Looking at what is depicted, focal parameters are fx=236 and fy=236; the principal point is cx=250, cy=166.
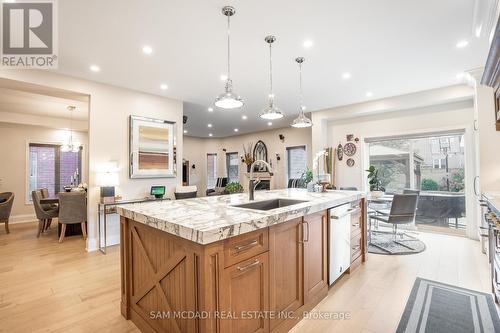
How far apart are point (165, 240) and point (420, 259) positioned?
3669mm

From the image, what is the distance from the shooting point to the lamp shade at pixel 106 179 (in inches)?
159

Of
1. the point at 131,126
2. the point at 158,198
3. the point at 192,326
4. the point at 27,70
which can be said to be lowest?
the point at 192,326

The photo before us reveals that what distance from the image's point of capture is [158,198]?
181 inches

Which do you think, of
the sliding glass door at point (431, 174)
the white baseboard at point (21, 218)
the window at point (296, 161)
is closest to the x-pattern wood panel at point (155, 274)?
the sliding glass door at point (431, 174)

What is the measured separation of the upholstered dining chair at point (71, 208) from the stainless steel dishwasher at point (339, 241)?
444cm

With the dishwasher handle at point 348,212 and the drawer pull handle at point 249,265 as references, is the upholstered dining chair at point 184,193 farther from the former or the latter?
the drawer pull handle at point 249,265

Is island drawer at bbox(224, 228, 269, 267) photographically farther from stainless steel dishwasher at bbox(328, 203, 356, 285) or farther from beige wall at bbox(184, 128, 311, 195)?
beige wall at bbox(184, 128, 311, 195)

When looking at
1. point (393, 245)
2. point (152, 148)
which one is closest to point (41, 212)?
point (152, 148)

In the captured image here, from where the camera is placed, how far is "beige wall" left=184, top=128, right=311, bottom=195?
27.1 ft

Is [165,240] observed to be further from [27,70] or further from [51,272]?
[27,70]

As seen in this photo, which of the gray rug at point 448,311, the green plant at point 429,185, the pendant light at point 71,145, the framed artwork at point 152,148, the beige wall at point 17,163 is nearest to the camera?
the gray rug at point 448,311

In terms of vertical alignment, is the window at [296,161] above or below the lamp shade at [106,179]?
above

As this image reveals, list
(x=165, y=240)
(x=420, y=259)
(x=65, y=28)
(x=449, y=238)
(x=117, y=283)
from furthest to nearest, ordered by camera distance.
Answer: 1. (x=449, y=238)
2. (x=420, y=259)
3. (x=117, y=283)
4. (x=65, y=28)
5. (x=165, y=240)

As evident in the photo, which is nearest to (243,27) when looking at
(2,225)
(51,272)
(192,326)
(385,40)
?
(385,40)
